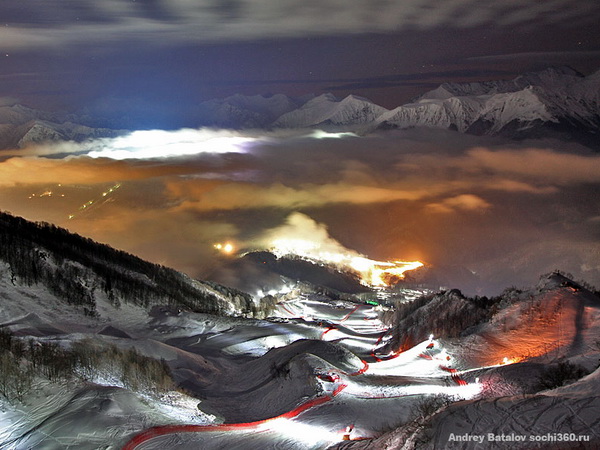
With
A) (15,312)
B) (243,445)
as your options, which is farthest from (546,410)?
(15,312)

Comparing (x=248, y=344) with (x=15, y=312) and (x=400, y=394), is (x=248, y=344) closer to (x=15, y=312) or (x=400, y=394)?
(x=15, y=312)

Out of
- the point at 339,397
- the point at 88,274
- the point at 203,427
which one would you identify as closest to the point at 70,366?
the point at 203,427

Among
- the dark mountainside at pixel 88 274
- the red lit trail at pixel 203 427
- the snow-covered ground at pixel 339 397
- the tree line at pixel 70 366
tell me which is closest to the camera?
the snow-covered ground at pixel 339 397

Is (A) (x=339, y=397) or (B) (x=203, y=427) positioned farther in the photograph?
(A) (x=339, y=397)

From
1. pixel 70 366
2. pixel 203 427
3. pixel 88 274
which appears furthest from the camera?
pixel 88 274

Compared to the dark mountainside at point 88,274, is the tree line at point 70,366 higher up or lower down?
higher up

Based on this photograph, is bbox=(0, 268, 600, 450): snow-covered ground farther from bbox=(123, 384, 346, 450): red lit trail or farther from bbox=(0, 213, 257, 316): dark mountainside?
bbox=(0, 213, 257, 316): dark mountainside

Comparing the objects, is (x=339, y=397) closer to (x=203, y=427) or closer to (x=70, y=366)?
(x=203, y=427)

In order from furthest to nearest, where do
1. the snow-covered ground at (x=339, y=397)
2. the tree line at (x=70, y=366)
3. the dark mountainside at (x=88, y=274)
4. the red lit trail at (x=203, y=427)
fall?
the dark mountainside at (x=88, y=274), the tree line at (x=70, y=366), the red lit trail at (x=203, y=427), the snow-covered ground at (x=339, y=397)

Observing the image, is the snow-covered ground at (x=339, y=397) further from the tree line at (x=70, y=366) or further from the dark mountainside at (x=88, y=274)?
the dark mountainside at (x=88, y=274)

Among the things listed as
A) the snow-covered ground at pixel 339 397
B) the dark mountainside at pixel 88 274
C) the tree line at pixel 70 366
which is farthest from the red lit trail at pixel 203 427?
the dark mountainside at pixel 88 274

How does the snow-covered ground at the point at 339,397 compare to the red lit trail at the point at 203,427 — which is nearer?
the snow-covered ground at the point at 339,397
